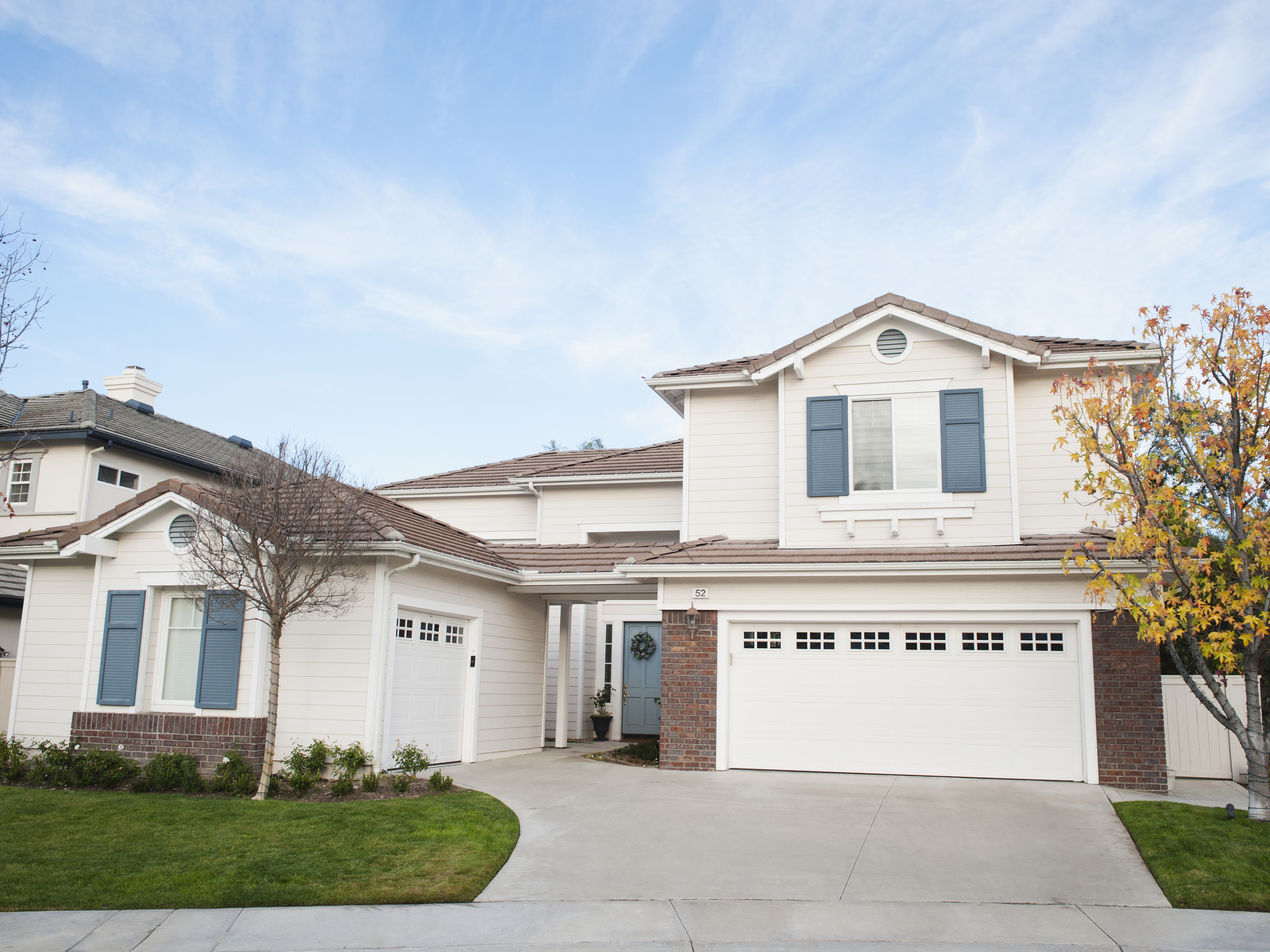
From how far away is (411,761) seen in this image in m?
11.4

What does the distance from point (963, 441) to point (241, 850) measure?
33.2 ft

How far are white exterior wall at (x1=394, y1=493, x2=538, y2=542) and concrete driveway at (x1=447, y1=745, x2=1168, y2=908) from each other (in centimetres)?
754

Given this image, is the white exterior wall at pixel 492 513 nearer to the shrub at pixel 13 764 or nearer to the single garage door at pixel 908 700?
the single garage door at pixel 908 700

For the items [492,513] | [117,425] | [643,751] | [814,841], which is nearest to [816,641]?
[643,751]

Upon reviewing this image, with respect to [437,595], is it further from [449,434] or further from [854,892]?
[449,434]

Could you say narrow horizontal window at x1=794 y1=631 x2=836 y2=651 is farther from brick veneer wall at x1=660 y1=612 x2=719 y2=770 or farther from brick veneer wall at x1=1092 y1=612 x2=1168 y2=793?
brick veneer wall at x1=1092 y1=612 x2=1168 y2=793

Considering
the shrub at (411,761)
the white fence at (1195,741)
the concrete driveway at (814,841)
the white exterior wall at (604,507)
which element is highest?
the white exterior wall at (604,507)

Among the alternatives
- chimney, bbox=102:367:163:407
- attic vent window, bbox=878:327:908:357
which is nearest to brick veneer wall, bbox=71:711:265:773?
attic vent window, bbox=878:327:908:357

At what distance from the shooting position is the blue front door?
18.8 m

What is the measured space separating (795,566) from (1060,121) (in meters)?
8.25

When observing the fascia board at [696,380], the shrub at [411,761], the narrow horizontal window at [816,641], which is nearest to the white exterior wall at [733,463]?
the fascia board at [696,380]

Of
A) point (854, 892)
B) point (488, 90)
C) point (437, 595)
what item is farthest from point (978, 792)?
point (488, 90)

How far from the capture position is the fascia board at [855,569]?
11.9 m

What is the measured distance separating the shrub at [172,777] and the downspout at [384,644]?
2.03m
